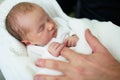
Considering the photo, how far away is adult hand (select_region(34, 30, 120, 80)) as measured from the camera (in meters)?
0.82

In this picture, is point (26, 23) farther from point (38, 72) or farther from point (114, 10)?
point (114, 10)

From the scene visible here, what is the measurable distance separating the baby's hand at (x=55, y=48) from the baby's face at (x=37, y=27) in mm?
80

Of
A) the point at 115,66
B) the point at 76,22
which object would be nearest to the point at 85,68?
the point at 115,66

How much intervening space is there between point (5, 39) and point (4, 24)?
0.28 feet

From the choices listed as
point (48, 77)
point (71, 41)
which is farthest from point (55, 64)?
point (71, 41)

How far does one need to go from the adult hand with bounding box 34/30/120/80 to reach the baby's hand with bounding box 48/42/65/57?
5cm

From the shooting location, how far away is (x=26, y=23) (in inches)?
40.4

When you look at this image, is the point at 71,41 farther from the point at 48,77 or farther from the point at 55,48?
the point at 48,77

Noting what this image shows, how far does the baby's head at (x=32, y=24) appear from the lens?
1025 millimetres

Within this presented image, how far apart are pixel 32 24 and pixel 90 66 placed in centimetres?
33

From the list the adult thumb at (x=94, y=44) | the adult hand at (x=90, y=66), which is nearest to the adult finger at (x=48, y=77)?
the adult hand at (x=90, y=66)

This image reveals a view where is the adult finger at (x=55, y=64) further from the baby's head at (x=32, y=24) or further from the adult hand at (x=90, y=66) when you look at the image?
the baby's head at (x=32, y=24)

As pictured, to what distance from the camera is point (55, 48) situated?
3.06 feet

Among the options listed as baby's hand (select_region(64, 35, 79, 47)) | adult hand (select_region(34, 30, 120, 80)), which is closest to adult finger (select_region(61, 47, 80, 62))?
adult hand (select_region(34, 30, 120, 80))
